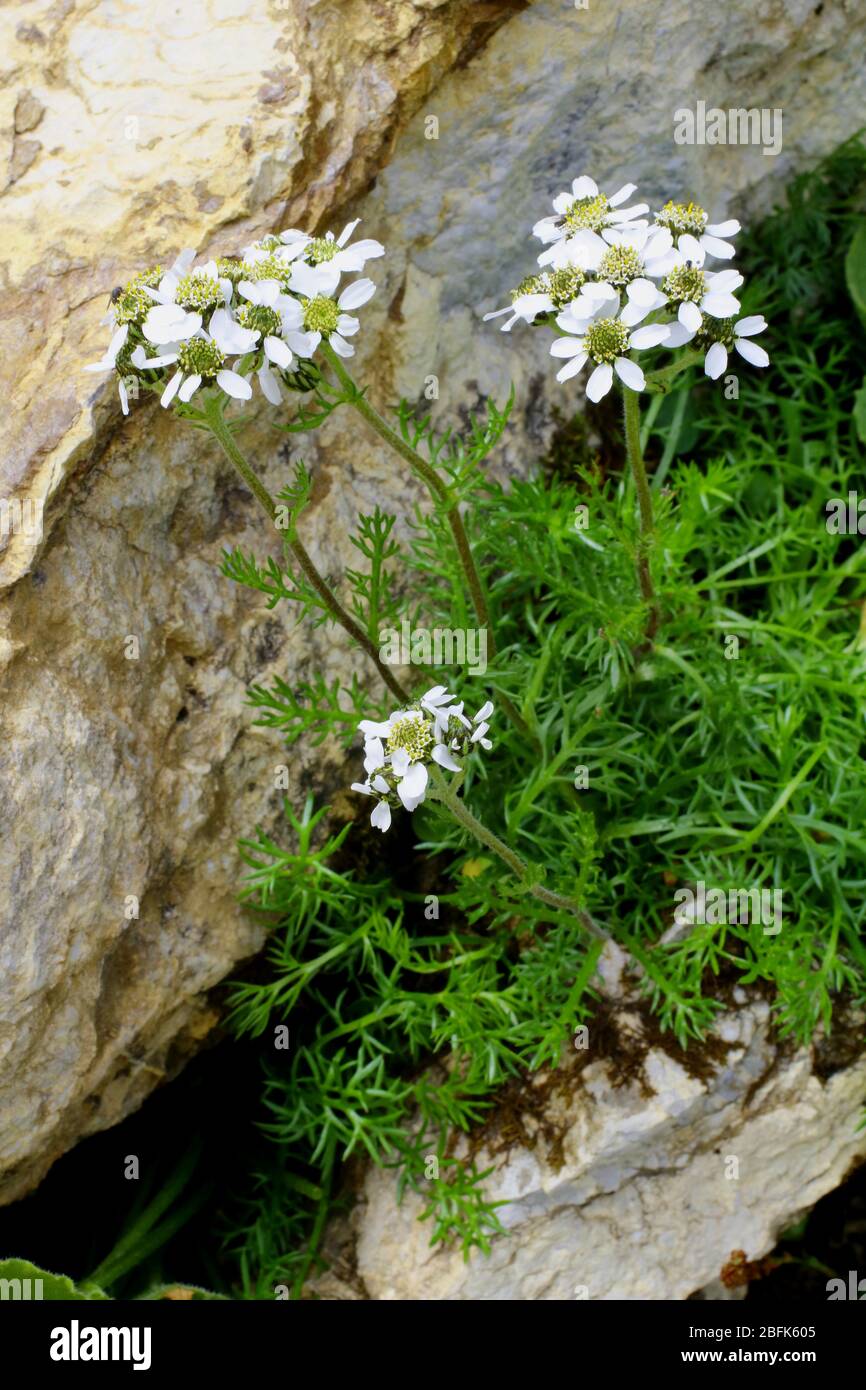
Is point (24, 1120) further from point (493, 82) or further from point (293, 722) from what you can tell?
point (493, 82)

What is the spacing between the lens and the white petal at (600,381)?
8.00 ft

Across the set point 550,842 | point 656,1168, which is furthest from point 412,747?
point 656,1168

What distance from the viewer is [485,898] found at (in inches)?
123

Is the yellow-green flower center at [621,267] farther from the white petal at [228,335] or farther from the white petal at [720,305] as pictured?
the white petal at [228,335]

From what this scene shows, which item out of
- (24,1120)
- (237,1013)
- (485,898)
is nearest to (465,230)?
(485,898)

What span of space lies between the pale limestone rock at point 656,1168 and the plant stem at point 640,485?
111 cm

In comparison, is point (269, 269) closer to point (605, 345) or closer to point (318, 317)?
point (318, 317)

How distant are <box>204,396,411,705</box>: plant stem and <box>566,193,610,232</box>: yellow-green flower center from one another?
77 cm

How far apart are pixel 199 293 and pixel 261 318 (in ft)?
0.38

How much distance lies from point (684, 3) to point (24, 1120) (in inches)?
131

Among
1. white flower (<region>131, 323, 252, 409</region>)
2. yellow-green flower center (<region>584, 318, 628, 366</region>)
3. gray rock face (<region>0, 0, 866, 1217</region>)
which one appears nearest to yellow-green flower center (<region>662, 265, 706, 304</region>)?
yellow-green flower center (<region>584, 318, 628, 366</region>)

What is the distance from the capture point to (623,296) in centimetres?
243

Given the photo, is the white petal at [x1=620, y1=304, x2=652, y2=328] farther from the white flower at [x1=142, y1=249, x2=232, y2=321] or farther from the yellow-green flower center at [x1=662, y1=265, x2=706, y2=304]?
the white flower at [x1=142, y1=249, x2=232, y2=321]

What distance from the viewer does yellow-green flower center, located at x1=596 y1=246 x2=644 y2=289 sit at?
2389mm
